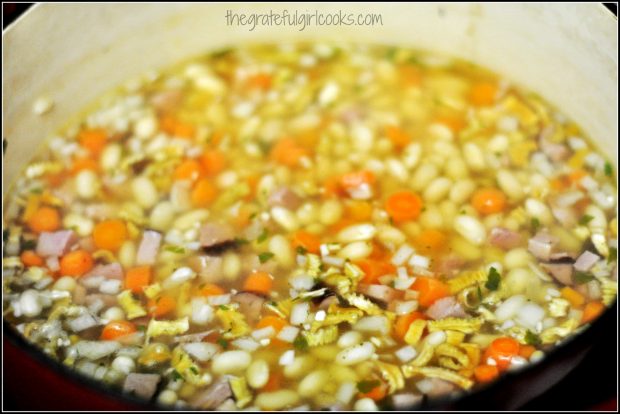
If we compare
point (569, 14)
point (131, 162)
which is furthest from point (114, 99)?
point (569, 14)

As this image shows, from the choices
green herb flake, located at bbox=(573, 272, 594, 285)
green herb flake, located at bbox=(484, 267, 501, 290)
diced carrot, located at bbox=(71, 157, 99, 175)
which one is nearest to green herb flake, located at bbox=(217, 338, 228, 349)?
green herb flake, located at bbox=(484, 267, 501, 290)

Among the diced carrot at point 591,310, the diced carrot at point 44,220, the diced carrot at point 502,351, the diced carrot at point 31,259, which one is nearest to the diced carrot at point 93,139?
the diced carrot at point 44,220

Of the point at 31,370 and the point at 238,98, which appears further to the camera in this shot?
the point at 238,98

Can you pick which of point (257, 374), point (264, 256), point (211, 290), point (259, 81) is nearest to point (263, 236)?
point (264, 256)

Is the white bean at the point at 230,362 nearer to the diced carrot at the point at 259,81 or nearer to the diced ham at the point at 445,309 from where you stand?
the diced ham at the point at 445,309

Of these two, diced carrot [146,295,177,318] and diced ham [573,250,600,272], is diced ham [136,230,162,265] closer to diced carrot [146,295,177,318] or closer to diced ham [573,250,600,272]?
diced carrot [146,295,177,318]

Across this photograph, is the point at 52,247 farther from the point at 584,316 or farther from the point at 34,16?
the point at 584,316
